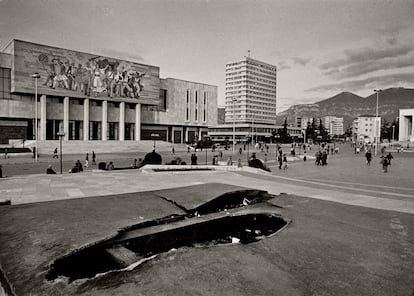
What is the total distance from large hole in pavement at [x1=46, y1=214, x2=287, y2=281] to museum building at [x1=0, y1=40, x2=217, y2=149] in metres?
41.1

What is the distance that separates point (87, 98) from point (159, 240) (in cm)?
5961

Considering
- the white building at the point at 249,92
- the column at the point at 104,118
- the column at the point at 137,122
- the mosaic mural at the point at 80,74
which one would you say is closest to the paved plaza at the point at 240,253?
the mosaic mural at the point at 80,74

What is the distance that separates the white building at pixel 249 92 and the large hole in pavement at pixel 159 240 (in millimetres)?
139921

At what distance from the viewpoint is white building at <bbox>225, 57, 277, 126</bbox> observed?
150500mm

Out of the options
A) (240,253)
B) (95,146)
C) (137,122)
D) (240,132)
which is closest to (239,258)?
(240,253)

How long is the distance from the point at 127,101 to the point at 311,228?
2510 inches

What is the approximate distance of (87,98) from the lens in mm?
59781

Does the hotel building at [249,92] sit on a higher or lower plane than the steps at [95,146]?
higher

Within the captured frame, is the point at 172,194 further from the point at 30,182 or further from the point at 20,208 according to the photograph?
the point at 30,182

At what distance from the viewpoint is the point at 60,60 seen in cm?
5516

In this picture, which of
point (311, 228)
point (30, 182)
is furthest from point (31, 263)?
point (30, 182)

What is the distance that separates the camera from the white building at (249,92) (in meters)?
150

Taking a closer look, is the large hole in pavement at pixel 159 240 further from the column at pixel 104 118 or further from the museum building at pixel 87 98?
the column at pixel 104 118

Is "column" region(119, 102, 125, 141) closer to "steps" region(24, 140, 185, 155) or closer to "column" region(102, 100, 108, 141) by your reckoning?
"column" region(102, 100, 108, 141)
